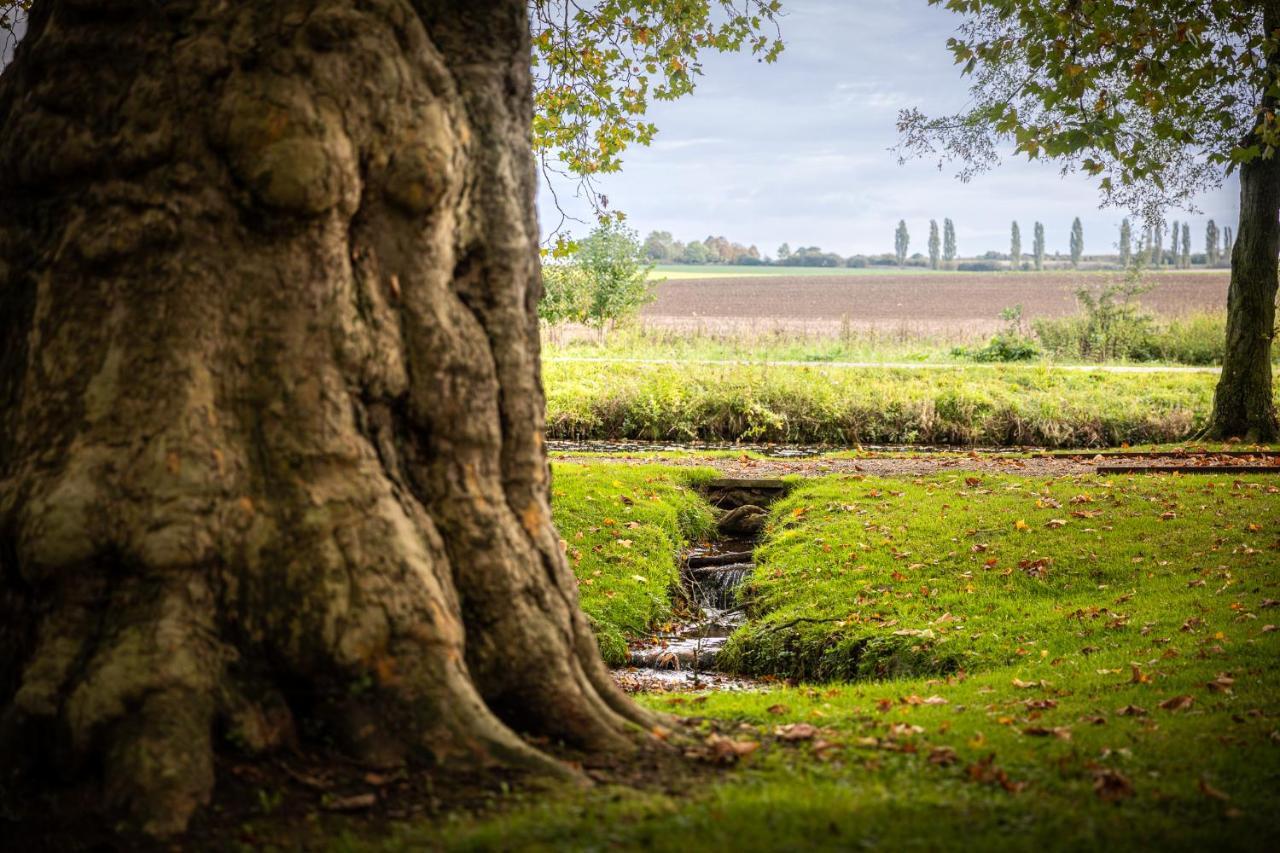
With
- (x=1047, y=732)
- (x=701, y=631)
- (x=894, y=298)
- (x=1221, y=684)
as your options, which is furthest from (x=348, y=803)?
(x=894, y=298)

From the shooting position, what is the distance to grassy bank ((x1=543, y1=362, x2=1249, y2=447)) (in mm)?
20078

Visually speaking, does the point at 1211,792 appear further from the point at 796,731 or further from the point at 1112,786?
the point at 796,731

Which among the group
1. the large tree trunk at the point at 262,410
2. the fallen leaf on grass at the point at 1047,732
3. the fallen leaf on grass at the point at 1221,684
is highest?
the large tree trunk at the point at 262,410

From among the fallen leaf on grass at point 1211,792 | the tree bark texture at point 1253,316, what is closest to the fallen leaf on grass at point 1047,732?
the fallen leaf on grass at point 1211,792

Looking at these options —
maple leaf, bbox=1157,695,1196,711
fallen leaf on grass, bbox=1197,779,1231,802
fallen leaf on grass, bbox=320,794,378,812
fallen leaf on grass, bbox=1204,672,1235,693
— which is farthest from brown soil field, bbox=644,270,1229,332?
fallen leaf on grass, bbox=320,794,378,812

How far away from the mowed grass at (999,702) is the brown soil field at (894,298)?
81.0 feet

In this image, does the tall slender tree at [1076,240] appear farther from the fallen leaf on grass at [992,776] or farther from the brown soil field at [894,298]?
the fallen leaf on grass at [992,776]

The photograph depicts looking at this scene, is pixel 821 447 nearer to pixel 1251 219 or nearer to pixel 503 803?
pixel 1251 219

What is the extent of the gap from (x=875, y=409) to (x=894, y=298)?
4696 centimetres

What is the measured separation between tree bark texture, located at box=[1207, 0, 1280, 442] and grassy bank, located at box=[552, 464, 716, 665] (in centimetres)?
953

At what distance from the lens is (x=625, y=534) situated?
39.1 feet

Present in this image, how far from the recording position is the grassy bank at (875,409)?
→ 2008 centimetres

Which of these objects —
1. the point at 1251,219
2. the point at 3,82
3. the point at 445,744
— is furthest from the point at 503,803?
the point at 1251,219

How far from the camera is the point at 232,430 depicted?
154 inches
